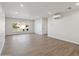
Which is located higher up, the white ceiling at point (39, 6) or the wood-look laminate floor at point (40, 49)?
the white ceiling at point (39, 6)

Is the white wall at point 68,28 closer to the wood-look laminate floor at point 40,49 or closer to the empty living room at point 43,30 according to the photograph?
the empty living room at point 43,30

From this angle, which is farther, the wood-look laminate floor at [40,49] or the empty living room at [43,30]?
the empty living room at [43,30]

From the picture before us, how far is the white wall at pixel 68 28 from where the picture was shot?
526cm

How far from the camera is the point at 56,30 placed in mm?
7340

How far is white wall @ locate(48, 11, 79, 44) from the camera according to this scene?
17.2ft

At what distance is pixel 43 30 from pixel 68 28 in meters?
5.42

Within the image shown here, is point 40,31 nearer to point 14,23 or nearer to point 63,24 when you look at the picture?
point 14,23

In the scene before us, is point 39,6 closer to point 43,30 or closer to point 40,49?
point 40,49

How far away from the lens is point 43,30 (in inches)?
436

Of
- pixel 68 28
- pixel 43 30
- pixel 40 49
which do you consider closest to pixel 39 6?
pixel 40 49

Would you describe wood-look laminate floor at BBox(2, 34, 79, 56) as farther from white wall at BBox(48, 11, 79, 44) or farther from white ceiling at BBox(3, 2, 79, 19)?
white ceiling at BBox(3, 2, 79, 19)

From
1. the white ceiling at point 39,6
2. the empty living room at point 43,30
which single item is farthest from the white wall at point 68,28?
the white ceiling at point 39,6

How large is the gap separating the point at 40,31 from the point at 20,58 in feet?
33.0

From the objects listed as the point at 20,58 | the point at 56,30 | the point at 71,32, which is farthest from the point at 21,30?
the point at 20,58
